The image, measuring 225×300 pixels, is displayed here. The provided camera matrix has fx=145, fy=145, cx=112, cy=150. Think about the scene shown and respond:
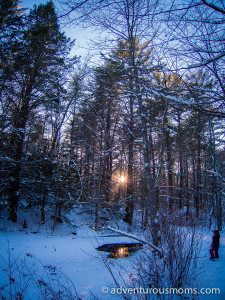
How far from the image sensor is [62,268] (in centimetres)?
534

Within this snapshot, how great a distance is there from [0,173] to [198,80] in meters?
10.5

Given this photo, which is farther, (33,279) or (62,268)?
(62,268)

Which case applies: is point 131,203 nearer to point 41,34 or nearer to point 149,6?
point 149,6

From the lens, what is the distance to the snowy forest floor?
3.75 meters

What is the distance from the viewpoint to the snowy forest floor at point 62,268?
3746mm

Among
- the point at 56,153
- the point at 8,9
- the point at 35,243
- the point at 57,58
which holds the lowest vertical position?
the point at 35,243

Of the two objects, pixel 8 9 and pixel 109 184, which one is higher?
pixel 8 9

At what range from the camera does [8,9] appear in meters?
8.39

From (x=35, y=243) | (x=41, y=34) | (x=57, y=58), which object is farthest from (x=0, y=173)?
(x=41, y=34)

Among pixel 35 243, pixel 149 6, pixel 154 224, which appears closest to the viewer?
→ pixel 149 6

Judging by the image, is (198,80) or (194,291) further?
(194,291)

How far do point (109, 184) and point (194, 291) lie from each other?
9639mm

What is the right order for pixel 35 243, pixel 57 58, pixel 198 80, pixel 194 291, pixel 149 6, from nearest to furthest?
pixel 149 6
pixel 198 80
pixel 194 291
pixel 35 243
pixel 57 58

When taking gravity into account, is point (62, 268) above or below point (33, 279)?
below
